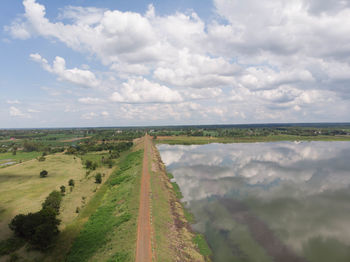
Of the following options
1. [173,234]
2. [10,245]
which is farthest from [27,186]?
[173,234]

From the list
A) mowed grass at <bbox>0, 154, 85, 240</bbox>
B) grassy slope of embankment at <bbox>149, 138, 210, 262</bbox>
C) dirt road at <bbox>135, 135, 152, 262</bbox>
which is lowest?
mowed grass at <bbox>0, 154, 85, 240</bbox>

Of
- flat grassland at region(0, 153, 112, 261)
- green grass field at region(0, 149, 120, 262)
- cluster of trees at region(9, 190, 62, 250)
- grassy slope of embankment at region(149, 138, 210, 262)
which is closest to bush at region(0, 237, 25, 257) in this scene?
green grass field at region(0, 149, 120, 262)

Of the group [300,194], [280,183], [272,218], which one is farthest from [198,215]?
[280,183]

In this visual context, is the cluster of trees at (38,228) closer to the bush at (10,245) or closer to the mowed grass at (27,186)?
the bush at (10,245)

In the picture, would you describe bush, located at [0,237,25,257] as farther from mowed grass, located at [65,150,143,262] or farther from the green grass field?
mowed grass, located at [65,150,143,262]

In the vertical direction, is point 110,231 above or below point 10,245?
above

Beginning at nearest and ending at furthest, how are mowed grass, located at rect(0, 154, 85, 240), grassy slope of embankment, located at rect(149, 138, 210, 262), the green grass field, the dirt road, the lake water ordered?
the dirt road → grassy slope of embankment, located at rect(149, 138, 210, 262) → the lake water → the green grass field → mowed grass, located at rect(0, 154, 85, 240)

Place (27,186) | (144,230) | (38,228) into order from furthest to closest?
(27,186), (144,230), (38,228)

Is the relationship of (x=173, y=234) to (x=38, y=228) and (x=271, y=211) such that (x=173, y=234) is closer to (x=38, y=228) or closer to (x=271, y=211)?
(x=38, y=228)
